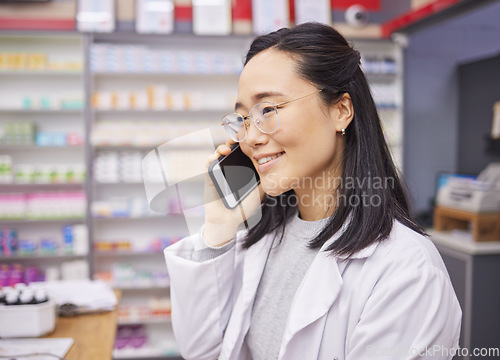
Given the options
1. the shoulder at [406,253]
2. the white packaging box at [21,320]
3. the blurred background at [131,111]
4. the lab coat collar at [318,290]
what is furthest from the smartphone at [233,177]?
the blurred background at [131,111]

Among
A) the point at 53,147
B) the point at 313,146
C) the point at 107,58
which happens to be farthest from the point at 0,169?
the point at 313,146

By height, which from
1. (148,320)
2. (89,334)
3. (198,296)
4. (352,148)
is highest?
(352,148)

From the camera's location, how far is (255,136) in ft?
4.00

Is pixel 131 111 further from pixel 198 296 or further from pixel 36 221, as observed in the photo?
pixel 198 296

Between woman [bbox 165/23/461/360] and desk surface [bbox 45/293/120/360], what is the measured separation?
40cm

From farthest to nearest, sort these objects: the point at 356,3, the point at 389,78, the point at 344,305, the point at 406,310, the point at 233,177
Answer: the point at 356,3
the point at 389,78
the point at 233,177
the point at 344,305
the point at 406,310

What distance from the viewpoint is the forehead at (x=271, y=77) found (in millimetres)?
1184

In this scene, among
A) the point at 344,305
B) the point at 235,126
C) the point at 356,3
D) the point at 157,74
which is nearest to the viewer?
the point at 344,305

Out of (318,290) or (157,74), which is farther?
(157,74)

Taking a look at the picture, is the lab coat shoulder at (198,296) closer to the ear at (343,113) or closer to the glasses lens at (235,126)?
the glasses lens at (235,126)

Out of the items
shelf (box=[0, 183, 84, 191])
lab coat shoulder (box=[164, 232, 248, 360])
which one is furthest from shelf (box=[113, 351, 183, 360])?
lab coat shoulder (box=[164, 232, 248, 360])

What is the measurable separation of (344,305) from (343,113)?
0.53 meters

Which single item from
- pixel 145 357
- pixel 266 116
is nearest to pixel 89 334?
pixel 266 116

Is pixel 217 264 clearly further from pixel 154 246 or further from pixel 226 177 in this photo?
pixel 154 246
